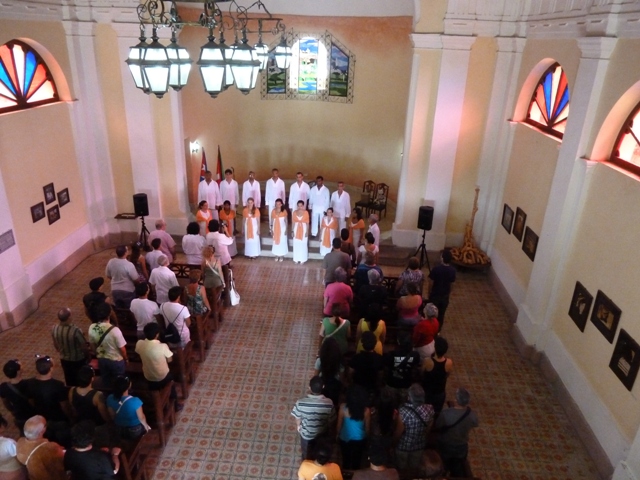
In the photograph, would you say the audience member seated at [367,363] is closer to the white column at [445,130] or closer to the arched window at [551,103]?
the arched window at [551,103]

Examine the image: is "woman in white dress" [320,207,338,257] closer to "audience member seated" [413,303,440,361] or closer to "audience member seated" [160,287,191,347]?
"audience member seated" [413,303,440,361]

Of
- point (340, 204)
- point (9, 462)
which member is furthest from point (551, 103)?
point (9, 462)

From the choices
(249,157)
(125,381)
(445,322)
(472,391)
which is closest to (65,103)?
(249,157)

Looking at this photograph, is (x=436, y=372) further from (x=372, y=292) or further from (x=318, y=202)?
(x=318, y=202)

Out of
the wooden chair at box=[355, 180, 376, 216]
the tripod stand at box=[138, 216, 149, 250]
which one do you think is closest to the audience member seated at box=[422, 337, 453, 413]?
the tripod stand at box=[138, 216, 149, 250]

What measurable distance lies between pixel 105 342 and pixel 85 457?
5.90 feet

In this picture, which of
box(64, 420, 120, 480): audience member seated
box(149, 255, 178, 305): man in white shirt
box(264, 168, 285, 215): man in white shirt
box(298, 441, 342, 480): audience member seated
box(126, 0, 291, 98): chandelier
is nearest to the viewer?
box(298, 441, 342, 480): audience member seated

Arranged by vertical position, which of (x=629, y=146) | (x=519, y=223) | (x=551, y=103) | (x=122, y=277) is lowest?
(x=122, y=277)

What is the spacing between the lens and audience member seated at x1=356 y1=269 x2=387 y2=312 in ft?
23.5

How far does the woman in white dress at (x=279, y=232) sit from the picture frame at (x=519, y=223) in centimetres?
485

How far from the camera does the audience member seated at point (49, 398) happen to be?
5.14m

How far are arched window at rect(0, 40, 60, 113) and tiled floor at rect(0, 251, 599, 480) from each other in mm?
3602

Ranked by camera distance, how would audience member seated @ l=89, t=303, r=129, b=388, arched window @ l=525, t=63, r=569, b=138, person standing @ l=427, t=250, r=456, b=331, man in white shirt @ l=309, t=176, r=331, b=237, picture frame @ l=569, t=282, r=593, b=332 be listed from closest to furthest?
audience member seated @ l=89, t=303, r=129, b=388
picture frame @ l=569, t=282, r=593, b=332
person standing @ l=427, t=250, r=456, b=331
arched window @ l=525, t=63, r=569, b=138
man in white shirt @ l=309, t=176, r=331, b=237

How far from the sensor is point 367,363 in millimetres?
5605
